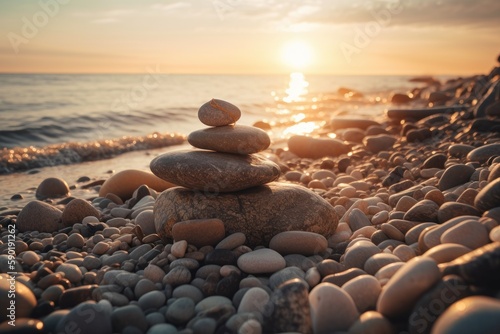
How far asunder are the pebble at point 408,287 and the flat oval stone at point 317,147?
669 centimetres

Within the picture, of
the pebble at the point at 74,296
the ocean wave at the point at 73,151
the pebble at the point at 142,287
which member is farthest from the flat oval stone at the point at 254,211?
the ocean wave at the point at 73,151

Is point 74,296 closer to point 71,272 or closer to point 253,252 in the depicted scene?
point 71,272

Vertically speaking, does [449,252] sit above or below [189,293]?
above

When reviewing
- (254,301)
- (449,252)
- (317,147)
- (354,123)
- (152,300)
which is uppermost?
→ (354,123)

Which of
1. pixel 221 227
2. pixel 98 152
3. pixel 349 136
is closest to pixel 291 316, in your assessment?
pixel 221 227

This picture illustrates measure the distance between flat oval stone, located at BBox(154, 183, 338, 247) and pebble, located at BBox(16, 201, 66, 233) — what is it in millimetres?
1538

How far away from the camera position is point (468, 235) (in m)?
2.91

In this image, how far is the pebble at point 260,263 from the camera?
3414 millimetres

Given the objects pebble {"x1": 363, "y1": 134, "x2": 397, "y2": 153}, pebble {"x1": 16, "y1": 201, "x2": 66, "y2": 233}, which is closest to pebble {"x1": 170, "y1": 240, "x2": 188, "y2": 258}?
pebble {"x1": 16, "y1": 201, "x2": 66, "y2": 233}

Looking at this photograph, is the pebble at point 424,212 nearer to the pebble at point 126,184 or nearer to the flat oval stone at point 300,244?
the flat oval stone at point 300,244

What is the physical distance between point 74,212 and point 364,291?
3.79m

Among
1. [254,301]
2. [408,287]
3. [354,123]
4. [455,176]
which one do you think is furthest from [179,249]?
[354,123]

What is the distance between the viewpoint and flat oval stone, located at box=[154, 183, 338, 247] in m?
4.08

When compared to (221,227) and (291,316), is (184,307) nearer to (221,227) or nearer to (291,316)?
(291,316)
